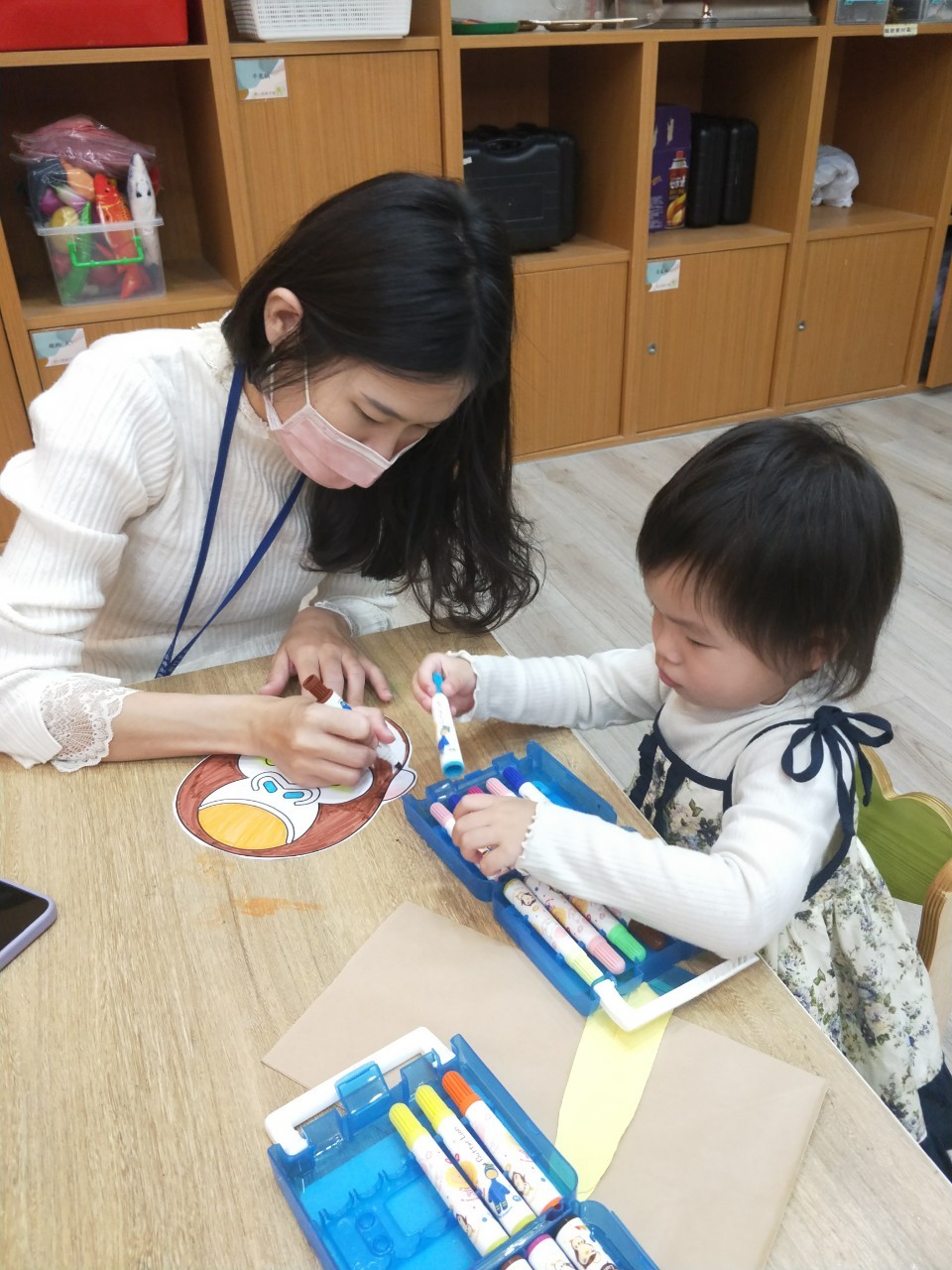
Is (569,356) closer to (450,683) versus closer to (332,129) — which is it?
(332,129)

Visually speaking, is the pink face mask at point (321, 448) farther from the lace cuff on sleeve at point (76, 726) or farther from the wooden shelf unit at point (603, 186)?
the wooden shelf unit at point (603, 186)

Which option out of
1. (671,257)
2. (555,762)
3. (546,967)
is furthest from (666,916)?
(671,257)

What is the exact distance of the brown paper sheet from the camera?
0.53 metres

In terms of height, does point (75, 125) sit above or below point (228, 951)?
above

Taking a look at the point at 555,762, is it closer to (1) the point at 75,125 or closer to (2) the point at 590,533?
(2) the point at 590,533

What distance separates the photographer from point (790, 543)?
0.76 metres

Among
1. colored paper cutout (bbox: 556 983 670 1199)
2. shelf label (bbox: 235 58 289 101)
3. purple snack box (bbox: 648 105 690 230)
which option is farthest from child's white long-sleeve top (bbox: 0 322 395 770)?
purple snack box (bbox: 648 105 690 230)

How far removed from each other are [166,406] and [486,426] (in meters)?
0.35

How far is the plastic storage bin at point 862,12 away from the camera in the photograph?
2.74 meters

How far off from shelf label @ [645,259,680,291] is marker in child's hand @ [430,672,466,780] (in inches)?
93.2

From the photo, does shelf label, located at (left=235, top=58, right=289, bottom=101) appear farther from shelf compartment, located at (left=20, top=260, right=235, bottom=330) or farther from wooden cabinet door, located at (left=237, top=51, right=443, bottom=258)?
shelf compartment, located at (left=20, top=260, right=235, bottom=330)

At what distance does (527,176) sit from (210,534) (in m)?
2.02

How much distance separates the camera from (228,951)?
687 millimetres

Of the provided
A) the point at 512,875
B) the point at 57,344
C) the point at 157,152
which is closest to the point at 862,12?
the point at 157,152
